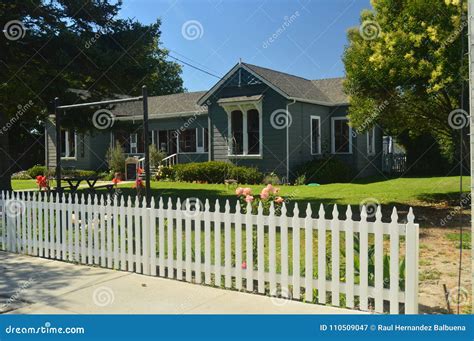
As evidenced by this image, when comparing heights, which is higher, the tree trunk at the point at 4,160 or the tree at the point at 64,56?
the tree at the point at 64,56

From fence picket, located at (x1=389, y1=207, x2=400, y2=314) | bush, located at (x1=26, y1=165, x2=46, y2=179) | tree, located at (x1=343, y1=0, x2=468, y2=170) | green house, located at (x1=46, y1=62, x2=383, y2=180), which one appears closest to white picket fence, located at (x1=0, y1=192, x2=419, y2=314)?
fence picket, located at (x1=389, y1=207, x2=400, y2=314)

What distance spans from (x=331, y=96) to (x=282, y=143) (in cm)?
523

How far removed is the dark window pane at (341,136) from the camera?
2348cm

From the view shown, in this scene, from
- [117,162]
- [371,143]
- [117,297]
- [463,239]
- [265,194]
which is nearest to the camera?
[117,297]

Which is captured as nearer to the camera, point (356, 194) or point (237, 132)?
point (356, 194)

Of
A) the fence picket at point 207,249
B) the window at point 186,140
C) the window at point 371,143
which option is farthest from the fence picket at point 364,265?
the window at point 186,140

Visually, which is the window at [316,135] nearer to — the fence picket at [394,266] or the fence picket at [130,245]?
the fence picket at [130,245]

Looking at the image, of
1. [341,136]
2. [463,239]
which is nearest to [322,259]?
[463,239]

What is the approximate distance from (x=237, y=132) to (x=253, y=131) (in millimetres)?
943

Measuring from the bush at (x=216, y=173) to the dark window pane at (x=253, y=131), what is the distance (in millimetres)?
1333

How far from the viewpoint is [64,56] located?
13.7m

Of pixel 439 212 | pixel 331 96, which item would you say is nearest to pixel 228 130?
pixel 331 96

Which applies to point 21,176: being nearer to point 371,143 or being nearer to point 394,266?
point 371,143

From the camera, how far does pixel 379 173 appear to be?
83.0 feet
